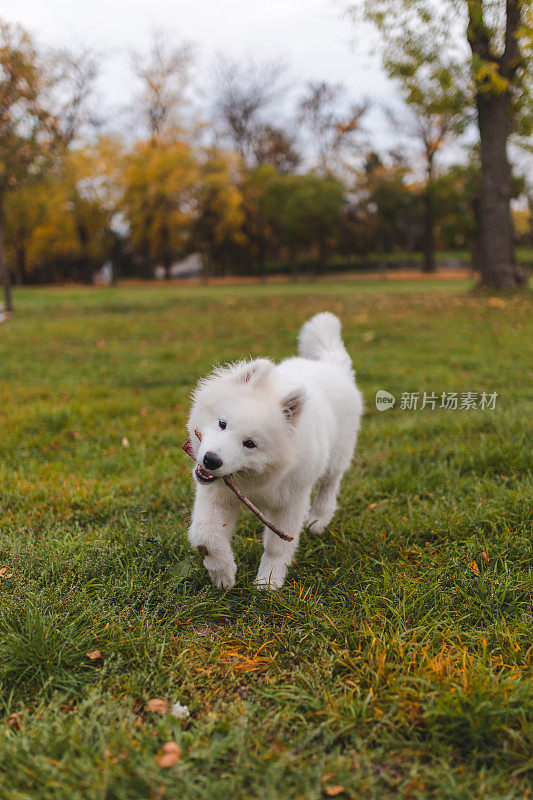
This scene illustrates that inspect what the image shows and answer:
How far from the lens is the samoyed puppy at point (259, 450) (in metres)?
2.36

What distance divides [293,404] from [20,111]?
15.2 metres

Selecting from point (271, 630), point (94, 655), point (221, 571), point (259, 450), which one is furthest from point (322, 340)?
point (94, 655)

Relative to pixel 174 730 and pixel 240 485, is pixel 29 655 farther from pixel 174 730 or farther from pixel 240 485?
pixel 240 485

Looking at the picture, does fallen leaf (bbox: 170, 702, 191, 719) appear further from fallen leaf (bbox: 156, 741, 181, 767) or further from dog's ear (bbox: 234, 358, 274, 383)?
dog's ear (bbox: 234, 358, 274, 383)

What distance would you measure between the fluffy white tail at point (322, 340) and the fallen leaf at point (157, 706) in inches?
95.6

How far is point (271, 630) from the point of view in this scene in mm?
2533

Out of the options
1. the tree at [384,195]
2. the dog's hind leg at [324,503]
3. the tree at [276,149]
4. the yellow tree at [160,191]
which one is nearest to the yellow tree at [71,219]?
the yellow tree at [160,191]

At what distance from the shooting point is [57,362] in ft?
27.8

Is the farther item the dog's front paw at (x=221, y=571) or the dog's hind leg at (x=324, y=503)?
the dog's hind leg at (x=324, y=503)

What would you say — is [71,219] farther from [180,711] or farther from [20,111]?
[180,711]

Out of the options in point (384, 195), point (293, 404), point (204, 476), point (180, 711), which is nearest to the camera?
point (180, 711)

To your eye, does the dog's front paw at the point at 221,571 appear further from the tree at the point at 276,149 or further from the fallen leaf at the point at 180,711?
the tree at the point at 276,149

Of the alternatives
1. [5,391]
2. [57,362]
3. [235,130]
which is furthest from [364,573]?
[235,130]

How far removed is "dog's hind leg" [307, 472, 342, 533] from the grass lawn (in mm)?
84
